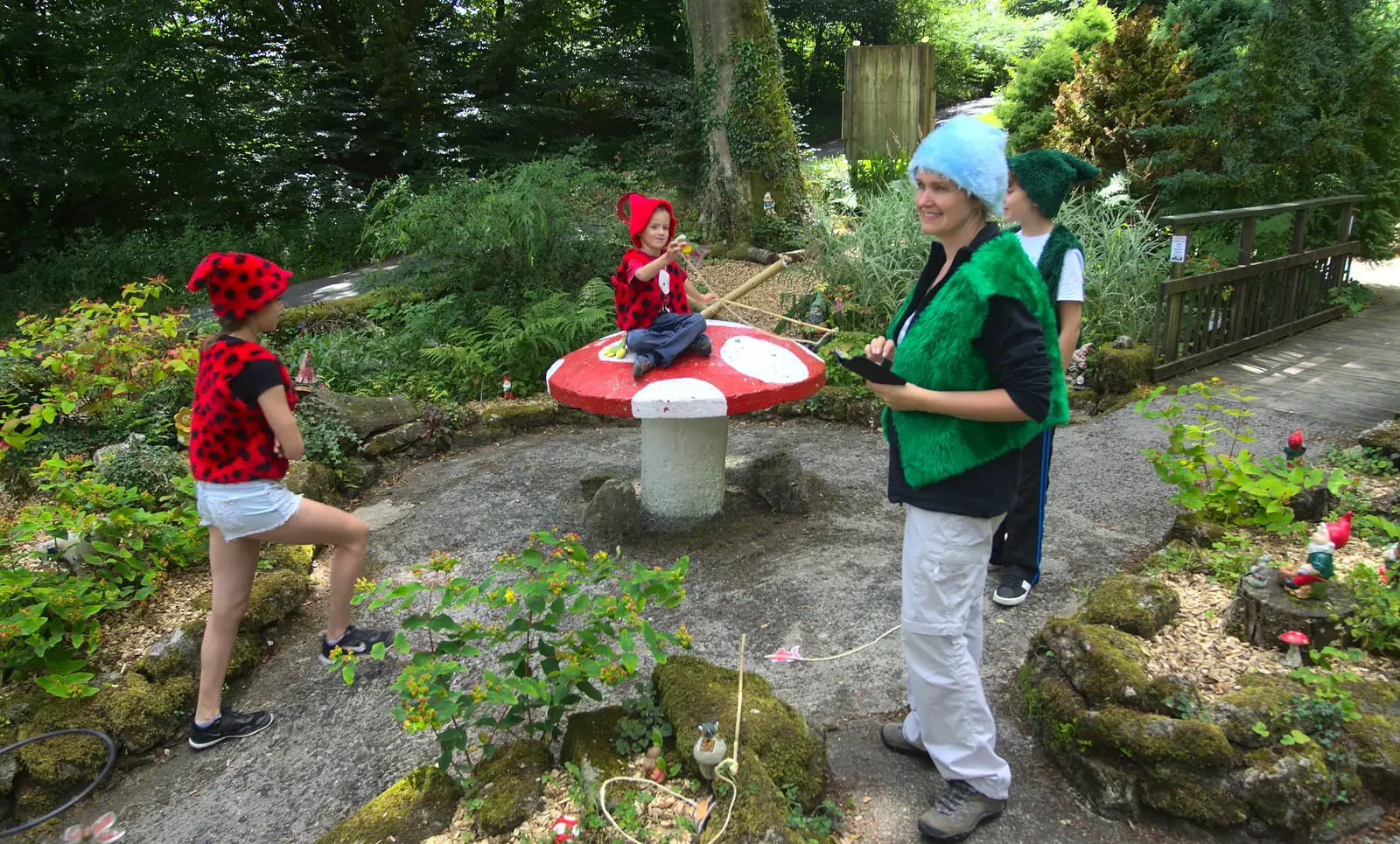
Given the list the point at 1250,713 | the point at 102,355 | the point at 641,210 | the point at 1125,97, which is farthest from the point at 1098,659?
the point at 1125,97

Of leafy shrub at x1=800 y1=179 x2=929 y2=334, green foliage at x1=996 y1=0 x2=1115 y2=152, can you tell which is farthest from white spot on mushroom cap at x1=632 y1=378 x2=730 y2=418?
green foliage at x1=996 y1=0 x2=1115 y2=152

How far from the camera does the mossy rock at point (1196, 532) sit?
3295 mm

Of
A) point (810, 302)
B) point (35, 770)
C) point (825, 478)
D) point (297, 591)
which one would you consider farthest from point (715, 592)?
point (810, 302)

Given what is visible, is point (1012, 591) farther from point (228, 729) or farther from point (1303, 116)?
point (1303, 116)

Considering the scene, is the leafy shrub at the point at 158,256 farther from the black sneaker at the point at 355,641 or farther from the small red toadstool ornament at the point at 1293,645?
the small red toadstool ornament at the point at 1293,645

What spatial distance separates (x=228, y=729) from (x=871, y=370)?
8.20 feet

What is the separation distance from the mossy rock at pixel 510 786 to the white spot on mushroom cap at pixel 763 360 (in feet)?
6.23

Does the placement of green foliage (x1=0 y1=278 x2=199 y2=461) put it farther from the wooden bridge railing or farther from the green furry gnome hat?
the wooden bridge railing

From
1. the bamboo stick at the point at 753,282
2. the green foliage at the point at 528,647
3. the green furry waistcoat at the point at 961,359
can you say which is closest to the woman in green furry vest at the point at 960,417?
the green furry waistcoat at the point at 961,359

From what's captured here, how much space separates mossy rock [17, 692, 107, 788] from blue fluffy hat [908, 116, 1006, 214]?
120 inches

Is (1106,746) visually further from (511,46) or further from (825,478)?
(511,46)

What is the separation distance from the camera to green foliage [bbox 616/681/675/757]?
229 cm

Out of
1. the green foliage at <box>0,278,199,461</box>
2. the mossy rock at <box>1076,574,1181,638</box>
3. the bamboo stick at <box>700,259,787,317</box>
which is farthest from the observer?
the green foliage at <box>0,278,199,461</box>

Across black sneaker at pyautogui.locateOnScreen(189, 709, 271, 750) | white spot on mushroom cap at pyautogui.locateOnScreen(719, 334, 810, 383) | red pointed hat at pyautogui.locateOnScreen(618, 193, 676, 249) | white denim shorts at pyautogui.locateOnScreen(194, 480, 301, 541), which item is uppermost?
red pointed hat at pyautogui.locateOnScreen(618, 193, 676, 249)
